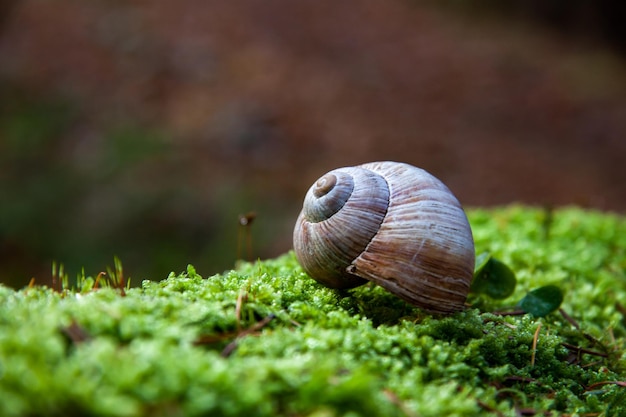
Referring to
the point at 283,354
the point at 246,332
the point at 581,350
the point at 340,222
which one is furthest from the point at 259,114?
the point at 283,354

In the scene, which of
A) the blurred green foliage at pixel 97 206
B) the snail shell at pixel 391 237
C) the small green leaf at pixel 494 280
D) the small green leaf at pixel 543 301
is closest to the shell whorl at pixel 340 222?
the snail shell at pixel 391 237

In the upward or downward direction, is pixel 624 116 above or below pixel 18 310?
above

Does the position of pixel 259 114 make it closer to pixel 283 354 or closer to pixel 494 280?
pixel 494 280

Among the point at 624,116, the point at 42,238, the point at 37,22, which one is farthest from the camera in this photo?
the point at 37,22

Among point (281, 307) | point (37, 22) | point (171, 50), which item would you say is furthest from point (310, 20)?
point (281, 307)

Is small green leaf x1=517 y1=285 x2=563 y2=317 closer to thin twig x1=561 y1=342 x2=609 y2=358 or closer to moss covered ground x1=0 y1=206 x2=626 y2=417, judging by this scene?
moss covered ground x1=0 y1=206 x2=626 y2=417

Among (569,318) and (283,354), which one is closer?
(283,354)

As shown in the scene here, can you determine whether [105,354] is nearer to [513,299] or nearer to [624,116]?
[513,299]
